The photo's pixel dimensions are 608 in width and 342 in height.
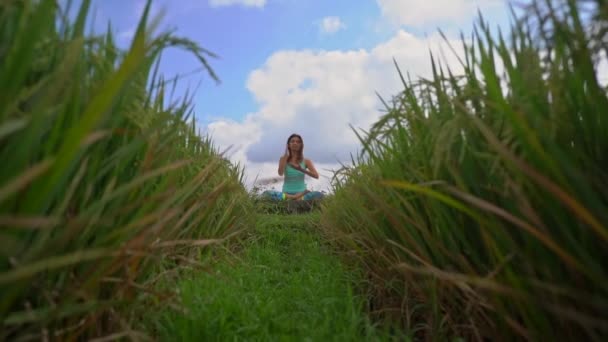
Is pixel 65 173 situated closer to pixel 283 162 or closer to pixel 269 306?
pixel 269 306

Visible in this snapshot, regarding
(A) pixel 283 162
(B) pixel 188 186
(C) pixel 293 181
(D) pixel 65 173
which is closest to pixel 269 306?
(B) pixel 188 186

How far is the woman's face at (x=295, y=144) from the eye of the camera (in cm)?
861

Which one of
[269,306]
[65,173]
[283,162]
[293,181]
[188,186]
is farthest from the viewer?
[283,162]

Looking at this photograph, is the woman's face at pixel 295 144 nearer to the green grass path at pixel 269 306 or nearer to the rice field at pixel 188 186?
the green grass path at pixel 269 306

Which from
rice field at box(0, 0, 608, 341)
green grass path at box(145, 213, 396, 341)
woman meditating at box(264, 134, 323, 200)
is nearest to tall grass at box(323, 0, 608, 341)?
rice field at box(0, 0, 608, 341)

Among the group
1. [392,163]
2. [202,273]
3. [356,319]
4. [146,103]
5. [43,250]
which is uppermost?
[146,103]

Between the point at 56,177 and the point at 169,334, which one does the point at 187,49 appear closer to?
the point at 56,177

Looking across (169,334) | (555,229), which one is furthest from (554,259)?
(169,334)

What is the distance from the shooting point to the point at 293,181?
8.37m

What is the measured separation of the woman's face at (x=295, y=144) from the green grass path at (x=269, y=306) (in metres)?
5.27

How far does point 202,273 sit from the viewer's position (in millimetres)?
2256

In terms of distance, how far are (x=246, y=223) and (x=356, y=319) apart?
2401 mm

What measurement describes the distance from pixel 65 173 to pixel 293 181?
7555 millimetres

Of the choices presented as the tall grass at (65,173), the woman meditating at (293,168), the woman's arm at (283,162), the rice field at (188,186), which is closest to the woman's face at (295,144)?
the woman meditating at (293,168)
